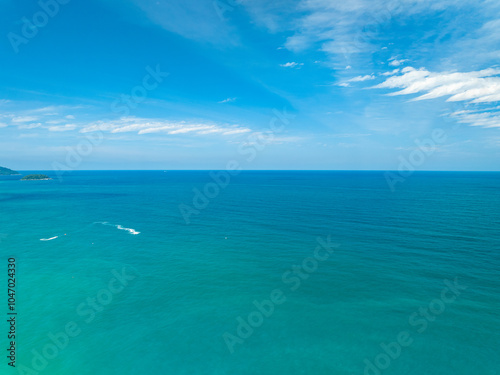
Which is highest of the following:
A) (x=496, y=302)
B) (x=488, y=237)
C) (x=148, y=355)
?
(x=488, y=237)

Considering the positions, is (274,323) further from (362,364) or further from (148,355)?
(148,355)

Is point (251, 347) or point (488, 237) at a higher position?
point (488, 237)

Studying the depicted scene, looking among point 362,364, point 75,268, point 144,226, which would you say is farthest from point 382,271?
point 144,226

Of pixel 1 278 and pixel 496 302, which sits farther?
pixel 1 278

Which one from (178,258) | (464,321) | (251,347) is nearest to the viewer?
(251,347)

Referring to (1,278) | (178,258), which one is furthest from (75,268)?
(178,258)

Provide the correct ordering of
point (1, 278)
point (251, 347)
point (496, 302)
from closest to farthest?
point (251, 347), point (496, 302), point (1, 278)
